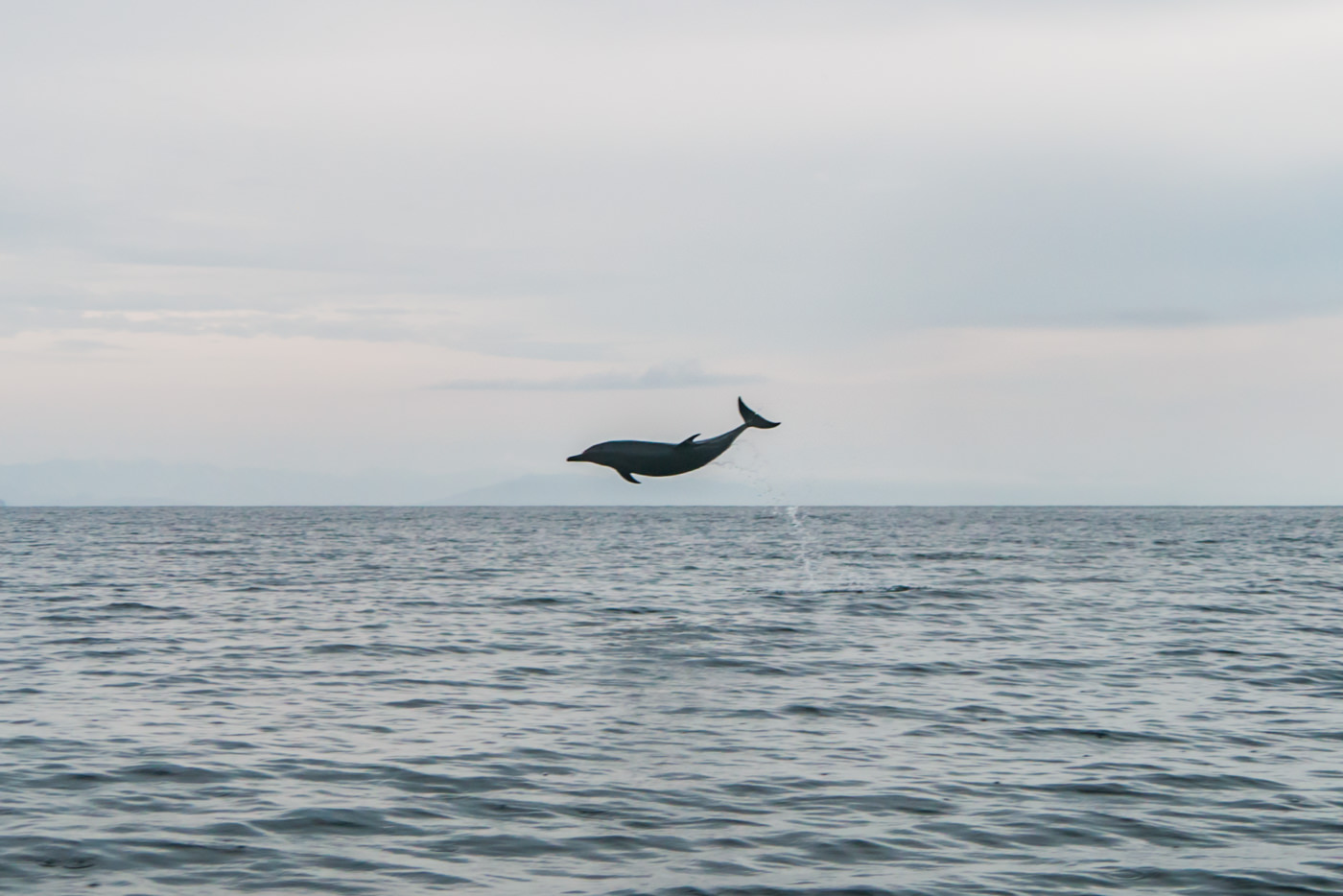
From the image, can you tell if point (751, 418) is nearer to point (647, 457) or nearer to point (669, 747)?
point (647, 457)

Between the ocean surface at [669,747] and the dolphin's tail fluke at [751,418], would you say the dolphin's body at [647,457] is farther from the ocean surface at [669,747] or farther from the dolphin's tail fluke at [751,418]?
the ocean surface at [669,747]

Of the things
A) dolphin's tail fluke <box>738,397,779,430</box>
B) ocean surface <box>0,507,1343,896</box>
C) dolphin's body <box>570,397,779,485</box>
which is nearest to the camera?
ocean surface <box>0,507,1343,896</box>

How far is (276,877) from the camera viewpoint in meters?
11.5

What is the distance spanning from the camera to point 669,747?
16969 millimetres

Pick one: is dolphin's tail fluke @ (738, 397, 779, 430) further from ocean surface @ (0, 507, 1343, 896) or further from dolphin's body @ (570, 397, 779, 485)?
ocean surface @ (0, 507, 1343, 896)

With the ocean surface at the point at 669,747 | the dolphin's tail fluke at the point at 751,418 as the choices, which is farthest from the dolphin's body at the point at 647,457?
the ocean surface at the point at 669,747

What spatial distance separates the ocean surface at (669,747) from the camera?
39.4ft

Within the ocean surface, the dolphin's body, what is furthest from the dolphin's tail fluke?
the ocean surface

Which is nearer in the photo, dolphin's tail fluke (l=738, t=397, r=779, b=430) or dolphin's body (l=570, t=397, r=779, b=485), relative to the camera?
dolphin's body (l=570, t=397, r=779, b=485)

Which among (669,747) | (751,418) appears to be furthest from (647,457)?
(669,747)

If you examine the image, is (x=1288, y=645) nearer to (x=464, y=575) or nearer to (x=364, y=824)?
(x=364, y=824)

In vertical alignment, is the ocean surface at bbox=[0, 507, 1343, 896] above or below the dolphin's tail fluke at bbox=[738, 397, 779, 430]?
below

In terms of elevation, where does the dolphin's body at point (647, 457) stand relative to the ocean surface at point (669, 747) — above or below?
above

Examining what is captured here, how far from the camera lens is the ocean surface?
12.0 meters
